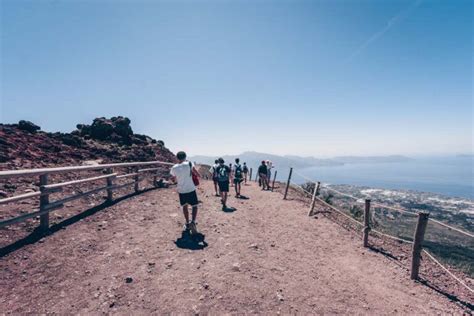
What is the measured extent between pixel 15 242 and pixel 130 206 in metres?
4.48

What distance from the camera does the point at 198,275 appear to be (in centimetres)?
535

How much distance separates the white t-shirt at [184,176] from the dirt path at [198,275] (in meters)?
1.49

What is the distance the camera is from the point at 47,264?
527cm

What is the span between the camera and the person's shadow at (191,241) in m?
6.87

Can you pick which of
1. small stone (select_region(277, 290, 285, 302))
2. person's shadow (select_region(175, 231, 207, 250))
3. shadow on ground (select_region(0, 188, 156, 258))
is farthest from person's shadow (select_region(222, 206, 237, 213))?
small stone (select_region(277, 290, 285, 302))

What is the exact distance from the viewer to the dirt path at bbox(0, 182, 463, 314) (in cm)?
440

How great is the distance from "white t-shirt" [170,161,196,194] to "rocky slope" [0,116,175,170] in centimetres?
804

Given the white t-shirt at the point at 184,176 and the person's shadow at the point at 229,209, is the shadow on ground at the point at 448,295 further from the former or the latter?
the person's shadow at the point at 229,209

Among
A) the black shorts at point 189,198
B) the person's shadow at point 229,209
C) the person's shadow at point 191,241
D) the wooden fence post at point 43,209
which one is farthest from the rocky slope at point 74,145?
the person's shadow at point 229,209

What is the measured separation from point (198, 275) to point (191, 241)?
1972mm

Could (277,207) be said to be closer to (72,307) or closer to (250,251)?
(250,251)

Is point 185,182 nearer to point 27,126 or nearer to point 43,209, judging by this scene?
point 43,209

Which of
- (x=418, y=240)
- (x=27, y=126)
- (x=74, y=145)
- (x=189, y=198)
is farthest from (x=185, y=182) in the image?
(x=27, y=126)

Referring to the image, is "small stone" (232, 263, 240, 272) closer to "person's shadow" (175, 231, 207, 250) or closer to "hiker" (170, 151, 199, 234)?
"person's shadow" (175, 231, 207, 250)
